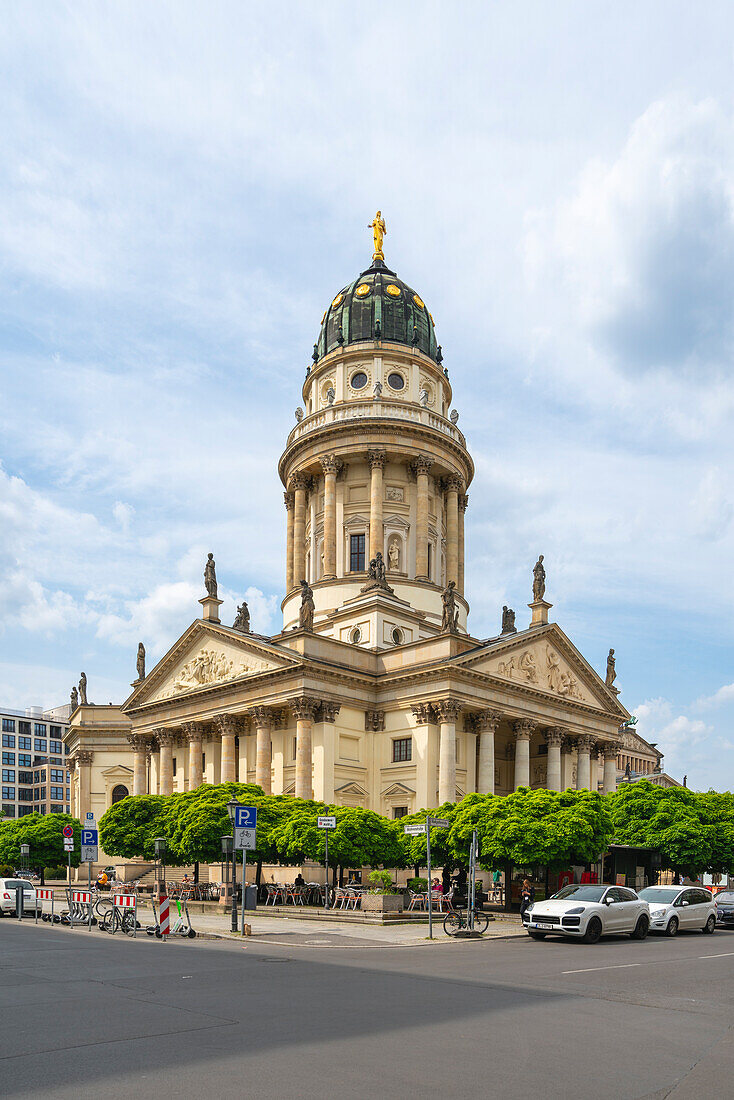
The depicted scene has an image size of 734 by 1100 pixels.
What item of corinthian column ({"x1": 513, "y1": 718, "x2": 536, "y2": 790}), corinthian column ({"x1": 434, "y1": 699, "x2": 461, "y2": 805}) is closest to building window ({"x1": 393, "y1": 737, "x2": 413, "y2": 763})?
corinthian column ({"x1": 434, "y1": 699, "x2": 461, "y2": 805})

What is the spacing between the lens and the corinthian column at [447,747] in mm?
53844

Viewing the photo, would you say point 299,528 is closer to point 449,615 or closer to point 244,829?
point 449,615

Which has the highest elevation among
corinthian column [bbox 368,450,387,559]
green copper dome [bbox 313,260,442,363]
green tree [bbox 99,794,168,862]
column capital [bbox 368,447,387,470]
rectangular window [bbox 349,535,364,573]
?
green copper dome [bbox 313,260,442,363]

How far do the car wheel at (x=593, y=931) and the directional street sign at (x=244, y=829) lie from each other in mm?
9154

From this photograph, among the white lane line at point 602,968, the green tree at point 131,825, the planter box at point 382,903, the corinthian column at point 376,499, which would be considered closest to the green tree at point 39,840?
the green tree at point 131,825

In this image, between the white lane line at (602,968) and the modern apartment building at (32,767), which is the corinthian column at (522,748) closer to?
the white lane line at (602,968)

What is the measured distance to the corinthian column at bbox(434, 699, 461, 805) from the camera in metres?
53.8

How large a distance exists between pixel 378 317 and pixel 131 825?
42.0 m

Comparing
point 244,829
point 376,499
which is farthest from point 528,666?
point 244,829

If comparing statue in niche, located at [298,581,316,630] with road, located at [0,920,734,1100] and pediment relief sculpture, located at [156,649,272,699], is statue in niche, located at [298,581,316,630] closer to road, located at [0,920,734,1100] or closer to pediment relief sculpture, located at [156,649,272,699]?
pediment relief sculpture, located at [156,649,272,699]

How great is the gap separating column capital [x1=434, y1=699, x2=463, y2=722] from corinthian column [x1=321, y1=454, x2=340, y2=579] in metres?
17.5

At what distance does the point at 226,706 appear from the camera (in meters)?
61.5

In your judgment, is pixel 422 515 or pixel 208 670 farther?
pixel 422 515

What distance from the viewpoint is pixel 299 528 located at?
A: 247ft
